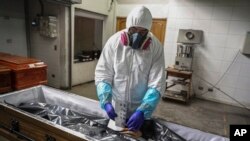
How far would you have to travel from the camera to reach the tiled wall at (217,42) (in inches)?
141

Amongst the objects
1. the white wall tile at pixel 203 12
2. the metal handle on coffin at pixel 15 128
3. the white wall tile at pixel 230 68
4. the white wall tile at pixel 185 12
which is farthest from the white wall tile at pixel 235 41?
the metal handle on coffin at pixel 15 128

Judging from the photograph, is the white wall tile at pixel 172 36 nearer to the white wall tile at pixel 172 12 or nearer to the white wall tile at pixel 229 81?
the white wall tile at pixel 172 12

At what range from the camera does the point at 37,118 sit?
3.83 ft

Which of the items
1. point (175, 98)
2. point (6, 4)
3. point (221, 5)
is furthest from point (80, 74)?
point (221, 5)

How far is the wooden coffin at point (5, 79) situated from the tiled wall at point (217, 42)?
3.28 meters

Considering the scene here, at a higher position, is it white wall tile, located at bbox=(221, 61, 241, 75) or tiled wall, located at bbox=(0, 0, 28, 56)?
tiled wall, located at bbox=(0, 0, 28, 56)

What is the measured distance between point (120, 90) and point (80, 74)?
10.7ft

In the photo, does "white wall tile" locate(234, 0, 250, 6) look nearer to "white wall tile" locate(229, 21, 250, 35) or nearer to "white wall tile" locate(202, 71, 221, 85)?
"white wall tile" locate(229, 21, 250, 35)

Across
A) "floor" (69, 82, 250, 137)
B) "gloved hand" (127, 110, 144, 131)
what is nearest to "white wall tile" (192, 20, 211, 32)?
"floor" (69, 82, 250, 137)

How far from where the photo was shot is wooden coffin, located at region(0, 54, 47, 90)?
2.01 m

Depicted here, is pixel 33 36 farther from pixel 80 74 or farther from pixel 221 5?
pixel 221 5

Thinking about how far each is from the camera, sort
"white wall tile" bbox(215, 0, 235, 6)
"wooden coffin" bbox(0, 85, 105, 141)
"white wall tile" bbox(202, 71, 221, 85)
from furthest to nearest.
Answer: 1. "white wall tile" bbox(202, 71, 221, 85)
2. "white wall tile" bbox(215, 0, 235, 6)
3. "wooden coffin" bbox(0, 85, 105, 141)

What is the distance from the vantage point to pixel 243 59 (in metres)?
3.62

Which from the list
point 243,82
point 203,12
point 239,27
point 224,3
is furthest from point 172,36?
point 243,82
